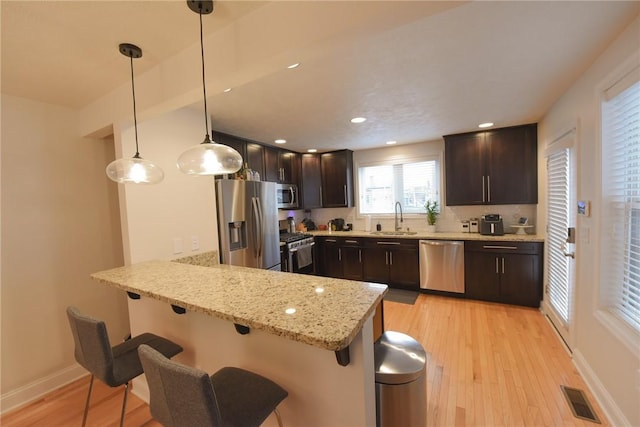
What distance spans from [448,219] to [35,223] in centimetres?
479

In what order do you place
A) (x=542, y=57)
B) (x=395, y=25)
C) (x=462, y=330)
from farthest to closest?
(x=462, y=330) → (x=542, y=57) → (x=395, y=25)

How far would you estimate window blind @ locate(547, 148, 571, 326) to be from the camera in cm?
244

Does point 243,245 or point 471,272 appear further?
point 471,272

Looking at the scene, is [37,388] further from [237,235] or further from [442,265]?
[442,265]

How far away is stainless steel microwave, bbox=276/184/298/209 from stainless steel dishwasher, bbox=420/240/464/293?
2.09 meters

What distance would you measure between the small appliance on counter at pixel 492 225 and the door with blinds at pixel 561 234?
621mm

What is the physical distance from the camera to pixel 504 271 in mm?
3395

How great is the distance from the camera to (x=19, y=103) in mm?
2049

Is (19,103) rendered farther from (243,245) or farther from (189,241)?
(243,245)

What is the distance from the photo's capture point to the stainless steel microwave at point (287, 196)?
424 centimetres

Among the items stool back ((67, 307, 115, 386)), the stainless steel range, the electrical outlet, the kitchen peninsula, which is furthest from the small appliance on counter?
stool back ((67, 307, 115, 386))

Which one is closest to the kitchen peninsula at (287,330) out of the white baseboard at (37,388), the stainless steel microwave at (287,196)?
the white baseboard at (37,388)

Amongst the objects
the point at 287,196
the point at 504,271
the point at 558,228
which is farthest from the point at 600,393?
the point at 287,196

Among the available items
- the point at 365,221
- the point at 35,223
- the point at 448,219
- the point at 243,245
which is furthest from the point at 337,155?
the point at 35,223
